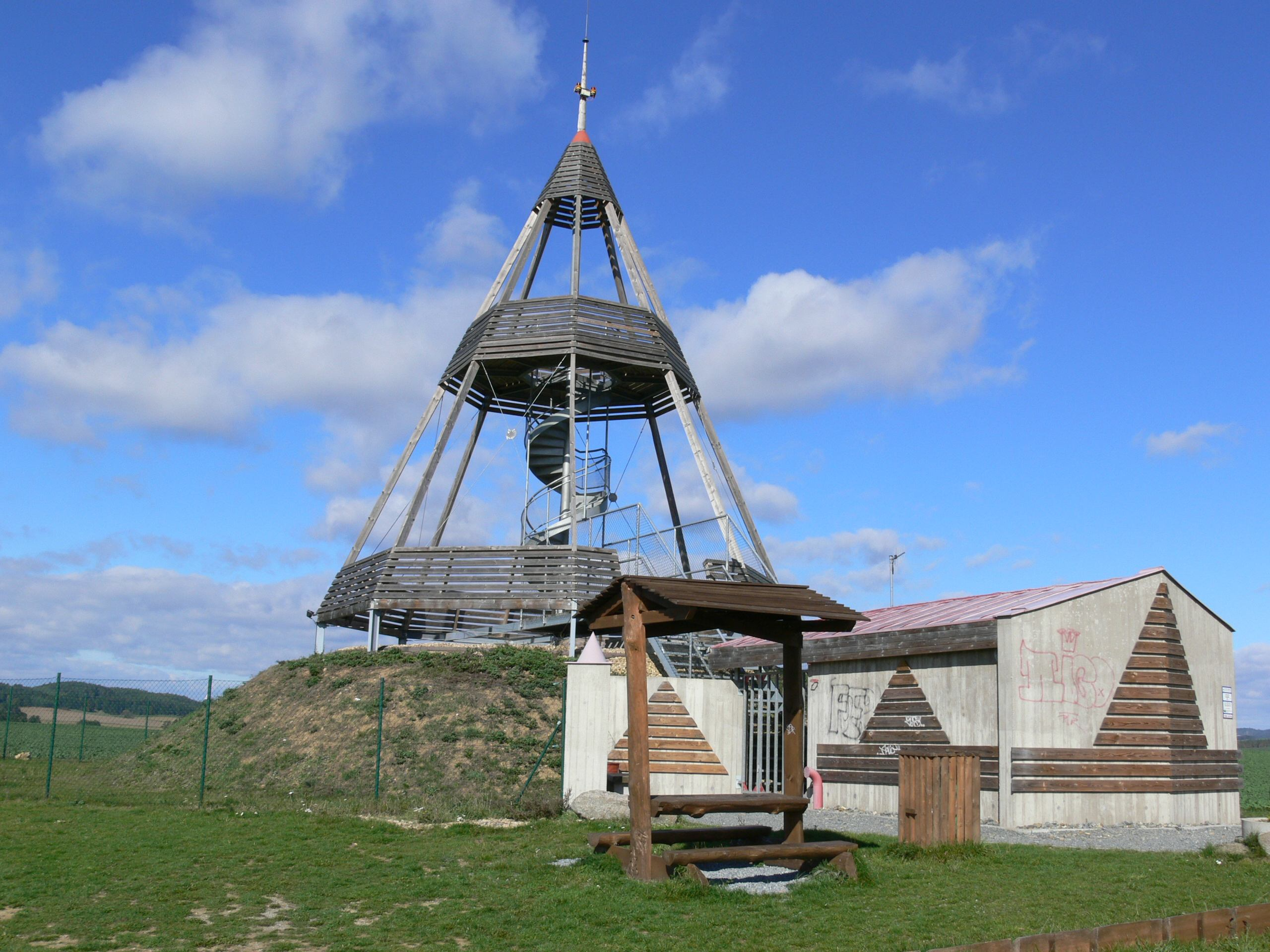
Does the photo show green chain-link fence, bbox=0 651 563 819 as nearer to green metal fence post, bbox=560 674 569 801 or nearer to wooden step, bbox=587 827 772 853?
green metal fence post, bbox=560 674 569 801

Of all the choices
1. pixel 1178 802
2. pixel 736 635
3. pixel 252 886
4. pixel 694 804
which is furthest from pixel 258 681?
pixel 1178 802

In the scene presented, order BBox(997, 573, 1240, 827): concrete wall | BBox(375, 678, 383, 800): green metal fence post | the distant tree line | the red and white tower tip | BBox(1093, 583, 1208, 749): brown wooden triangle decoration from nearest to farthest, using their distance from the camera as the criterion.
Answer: BBox(997, 573, 1240, 827): concrete wall
BBox(1093, 583, 1208, 749): brown wooden triangle decoration
BBox(375, 678, 383, 800): green metal fence post
the red and white tower tip
the distant tree line

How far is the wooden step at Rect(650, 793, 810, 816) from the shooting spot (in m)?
9.89

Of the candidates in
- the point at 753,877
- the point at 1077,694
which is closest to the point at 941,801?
the point at 753,877

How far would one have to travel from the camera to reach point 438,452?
25.4 metres

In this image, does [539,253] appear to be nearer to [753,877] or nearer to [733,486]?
[733,486]

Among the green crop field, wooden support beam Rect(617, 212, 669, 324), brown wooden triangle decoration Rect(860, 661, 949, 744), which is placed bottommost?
the green crop field

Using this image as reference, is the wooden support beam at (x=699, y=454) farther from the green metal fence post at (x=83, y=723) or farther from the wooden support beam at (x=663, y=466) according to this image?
the green metal fence post at (x=83, y=723)

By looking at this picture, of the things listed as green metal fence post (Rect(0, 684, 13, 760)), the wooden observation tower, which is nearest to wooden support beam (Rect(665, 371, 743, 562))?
the wooden observation tower

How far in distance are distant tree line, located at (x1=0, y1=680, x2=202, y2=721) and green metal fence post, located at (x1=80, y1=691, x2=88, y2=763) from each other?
4 cm

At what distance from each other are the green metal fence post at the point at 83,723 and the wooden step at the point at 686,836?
1630 centimetres

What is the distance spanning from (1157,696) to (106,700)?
1898cm

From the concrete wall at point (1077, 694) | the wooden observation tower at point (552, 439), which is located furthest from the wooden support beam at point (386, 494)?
the concrete wall at point (1077, 694)

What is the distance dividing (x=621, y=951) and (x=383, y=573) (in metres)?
16.8
